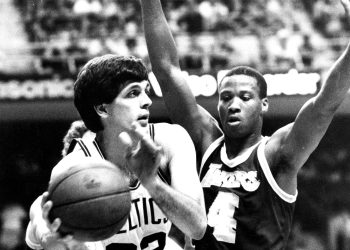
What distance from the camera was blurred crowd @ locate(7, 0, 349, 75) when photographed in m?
11.6

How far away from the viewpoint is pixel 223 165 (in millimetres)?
4141

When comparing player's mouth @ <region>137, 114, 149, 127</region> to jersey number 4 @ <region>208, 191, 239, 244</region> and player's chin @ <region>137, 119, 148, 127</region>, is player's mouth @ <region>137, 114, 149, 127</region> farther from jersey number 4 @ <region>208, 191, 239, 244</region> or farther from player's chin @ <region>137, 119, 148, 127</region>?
jersey number 4 @ <region>208, 191, 239, 244</region>

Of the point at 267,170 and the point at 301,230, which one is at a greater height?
the point at 267,170

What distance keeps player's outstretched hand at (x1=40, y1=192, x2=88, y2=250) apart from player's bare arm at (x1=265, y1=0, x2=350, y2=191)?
1434 mm

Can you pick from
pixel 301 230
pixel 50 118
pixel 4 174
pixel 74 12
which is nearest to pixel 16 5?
pixel 74 12

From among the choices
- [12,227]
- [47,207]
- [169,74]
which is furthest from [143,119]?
[12,227]

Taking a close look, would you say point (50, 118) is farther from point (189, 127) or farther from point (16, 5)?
point (189, 127)

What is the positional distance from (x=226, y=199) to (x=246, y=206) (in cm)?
13

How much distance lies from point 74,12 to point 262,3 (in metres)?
3.58

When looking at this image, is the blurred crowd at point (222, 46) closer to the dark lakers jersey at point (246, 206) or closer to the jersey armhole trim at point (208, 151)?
the jersey armhole trim at point (208, 151)

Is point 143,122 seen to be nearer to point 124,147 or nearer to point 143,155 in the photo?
point 124,147

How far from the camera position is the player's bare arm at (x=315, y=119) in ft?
12.8

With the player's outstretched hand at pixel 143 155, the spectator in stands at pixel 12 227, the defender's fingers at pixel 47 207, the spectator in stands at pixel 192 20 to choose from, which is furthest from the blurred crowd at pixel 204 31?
the player's outstretched hand at pixel 143 155

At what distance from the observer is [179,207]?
9.93ft
